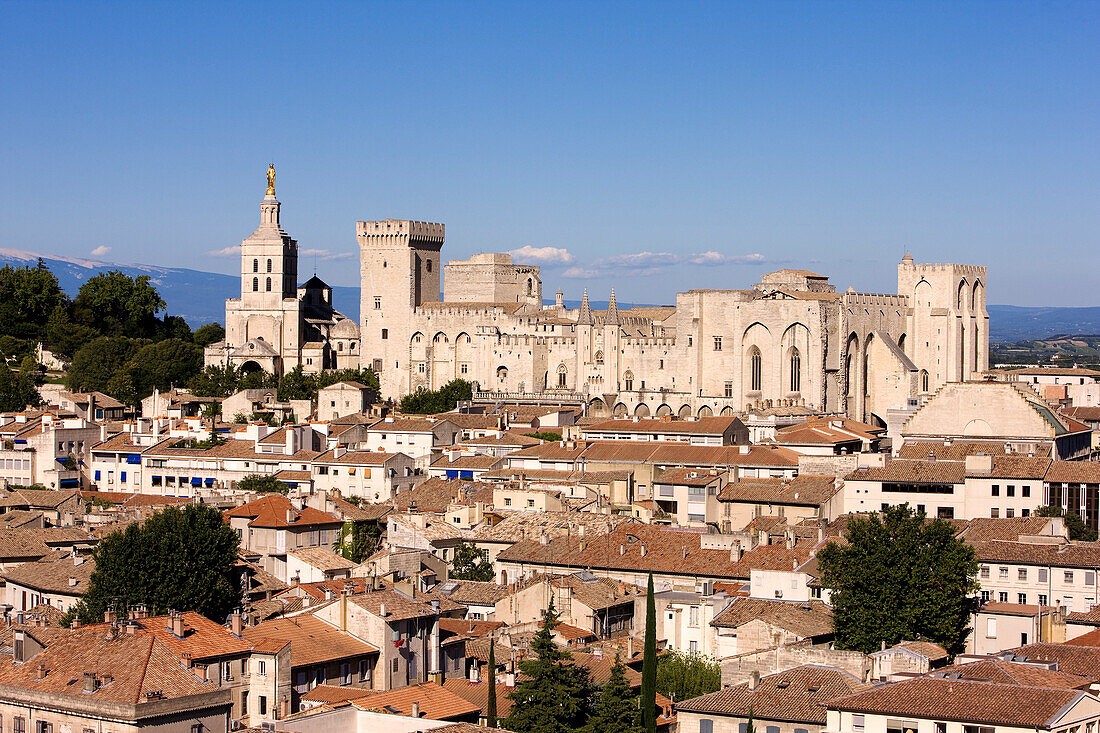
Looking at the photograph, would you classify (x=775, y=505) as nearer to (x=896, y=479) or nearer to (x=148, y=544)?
(x=896, y=479)

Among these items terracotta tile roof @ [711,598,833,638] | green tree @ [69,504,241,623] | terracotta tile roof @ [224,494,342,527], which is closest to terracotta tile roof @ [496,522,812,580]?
terracotta tile roof @ [711,598,833,638]

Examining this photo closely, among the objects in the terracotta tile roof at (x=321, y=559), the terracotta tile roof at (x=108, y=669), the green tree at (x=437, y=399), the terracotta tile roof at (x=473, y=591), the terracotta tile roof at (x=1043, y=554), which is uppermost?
the green tree at (x=437, y=399)

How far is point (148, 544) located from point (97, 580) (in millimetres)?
1484

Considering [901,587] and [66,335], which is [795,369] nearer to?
[66,335]

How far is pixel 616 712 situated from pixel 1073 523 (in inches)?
826

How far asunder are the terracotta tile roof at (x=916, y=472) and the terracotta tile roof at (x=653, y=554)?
6766 millimetres

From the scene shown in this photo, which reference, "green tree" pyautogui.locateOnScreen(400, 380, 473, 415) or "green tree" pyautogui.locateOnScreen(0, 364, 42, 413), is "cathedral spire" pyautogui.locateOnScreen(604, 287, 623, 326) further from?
"green tree" pyautogui.locateOnScreen(0, 364, 42, 413)

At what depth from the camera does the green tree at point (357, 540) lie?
49.0m

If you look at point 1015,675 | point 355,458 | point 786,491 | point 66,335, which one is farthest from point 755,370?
point 1015,675

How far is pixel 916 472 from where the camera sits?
50562mm

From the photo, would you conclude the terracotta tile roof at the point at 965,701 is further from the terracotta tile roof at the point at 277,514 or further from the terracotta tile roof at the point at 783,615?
the terracotta tile roof at the point at 277,514

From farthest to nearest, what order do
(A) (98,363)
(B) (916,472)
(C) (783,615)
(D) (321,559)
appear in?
(A) (98,363), (B) (916,472), (D) (321,559), (C) (783,615)

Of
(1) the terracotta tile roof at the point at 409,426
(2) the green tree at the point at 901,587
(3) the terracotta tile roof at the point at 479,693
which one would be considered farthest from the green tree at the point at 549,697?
(1) the terracotta tile roof at the point at 409,426

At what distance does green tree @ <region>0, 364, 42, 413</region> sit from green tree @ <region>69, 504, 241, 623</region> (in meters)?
49.1
